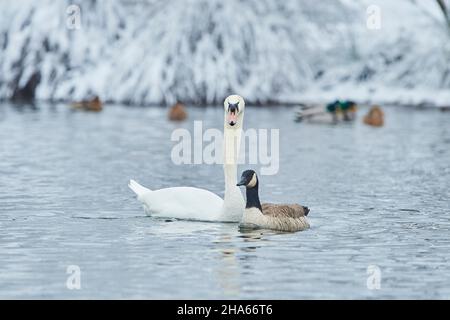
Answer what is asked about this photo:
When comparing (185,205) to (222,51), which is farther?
(222,51)

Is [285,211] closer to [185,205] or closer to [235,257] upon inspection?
[185,205]

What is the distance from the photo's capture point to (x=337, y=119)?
34.0m

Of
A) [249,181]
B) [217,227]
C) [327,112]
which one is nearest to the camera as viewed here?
[249,181]

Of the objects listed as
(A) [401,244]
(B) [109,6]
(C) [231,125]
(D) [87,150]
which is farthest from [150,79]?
(A) [401,244]

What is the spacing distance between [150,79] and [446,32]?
29.0 feet

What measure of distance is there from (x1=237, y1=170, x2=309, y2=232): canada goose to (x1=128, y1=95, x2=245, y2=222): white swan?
0.52 m

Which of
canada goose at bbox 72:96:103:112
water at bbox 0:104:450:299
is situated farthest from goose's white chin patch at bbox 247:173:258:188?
canada goose at bbox 72:96:103:112

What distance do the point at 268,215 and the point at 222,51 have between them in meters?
24.3

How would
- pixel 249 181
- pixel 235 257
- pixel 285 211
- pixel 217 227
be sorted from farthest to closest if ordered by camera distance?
pixel 217 227, pixel 249 181, pixel 285 211, pixel 235 257

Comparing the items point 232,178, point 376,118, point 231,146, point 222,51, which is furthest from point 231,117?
point 222,51

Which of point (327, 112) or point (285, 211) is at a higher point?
point (327, 112)

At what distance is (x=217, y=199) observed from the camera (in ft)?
52.4

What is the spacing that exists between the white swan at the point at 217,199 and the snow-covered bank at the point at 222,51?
2178cm

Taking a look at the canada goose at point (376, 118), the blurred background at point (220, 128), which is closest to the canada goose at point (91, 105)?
the blurred background at point (220, 128)
